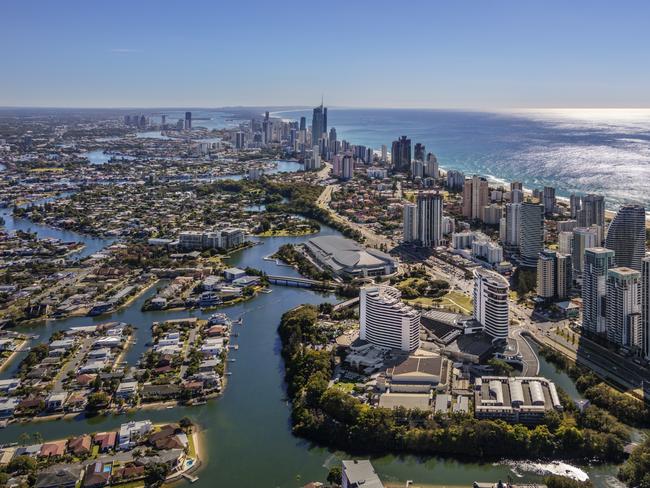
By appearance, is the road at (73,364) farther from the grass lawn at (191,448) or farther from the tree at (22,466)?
the grass lawn at (191,448)

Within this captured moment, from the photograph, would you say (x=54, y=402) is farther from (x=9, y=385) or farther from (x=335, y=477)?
(x=335, y=477)

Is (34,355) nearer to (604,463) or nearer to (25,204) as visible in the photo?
(604,463)

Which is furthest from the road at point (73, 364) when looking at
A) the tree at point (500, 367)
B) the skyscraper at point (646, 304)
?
the skyscraper at point (646, 304)

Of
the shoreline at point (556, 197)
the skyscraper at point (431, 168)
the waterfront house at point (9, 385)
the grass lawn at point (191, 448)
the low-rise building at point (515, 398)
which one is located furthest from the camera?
the skyscraper at point (431, 168)

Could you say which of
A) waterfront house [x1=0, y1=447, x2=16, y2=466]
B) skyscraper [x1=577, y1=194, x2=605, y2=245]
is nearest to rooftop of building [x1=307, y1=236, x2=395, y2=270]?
skyscraper [x1=577, y1=194, x2=605, y2=245]

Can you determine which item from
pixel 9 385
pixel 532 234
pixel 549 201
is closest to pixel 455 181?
pixel 549 201

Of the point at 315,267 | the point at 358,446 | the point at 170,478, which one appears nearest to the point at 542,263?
the point at 315,267

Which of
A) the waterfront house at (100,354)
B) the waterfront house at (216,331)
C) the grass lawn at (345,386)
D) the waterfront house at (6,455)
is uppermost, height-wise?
the waterfront house at (216,331)
